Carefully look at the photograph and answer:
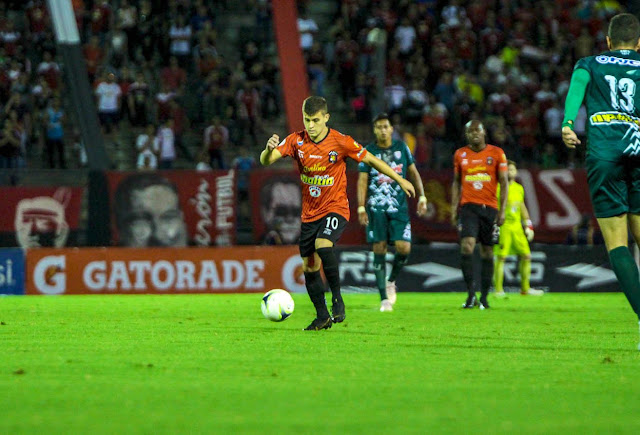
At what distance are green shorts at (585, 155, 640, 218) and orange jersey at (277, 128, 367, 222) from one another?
8.97ft

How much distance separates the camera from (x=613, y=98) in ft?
26.5

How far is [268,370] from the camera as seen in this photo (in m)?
6.80

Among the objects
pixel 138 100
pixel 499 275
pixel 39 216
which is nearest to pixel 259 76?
pixel 138 100

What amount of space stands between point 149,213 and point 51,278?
6.93ft

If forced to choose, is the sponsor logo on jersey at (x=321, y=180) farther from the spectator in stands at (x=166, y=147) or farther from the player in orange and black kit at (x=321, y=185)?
the spectator in stands at (x=166, y=147)

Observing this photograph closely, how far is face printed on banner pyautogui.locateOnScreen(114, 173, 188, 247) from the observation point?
19719mm

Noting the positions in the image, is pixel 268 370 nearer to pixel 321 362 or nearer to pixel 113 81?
pixel 321 362

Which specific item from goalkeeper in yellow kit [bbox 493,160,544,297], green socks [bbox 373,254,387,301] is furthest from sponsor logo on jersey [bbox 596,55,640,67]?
goalkeeper in yellow kit [bbox 493,160,544,297]

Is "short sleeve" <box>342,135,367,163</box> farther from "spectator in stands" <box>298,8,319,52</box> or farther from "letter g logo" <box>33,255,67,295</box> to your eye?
"spectator in stands" <box>298,8,319,52</box>

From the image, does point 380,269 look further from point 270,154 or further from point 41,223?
point 41,223

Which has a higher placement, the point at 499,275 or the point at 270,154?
the point at 270,154

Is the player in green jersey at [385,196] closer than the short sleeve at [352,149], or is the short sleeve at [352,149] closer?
the short sleeve at [352,149]

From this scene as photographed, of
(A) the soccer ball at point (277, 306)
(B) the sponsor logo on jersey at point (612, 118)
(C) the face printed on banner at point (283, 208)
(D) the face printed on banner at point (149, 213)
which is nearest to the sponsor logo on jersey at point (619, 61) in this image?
(B) the sponsor logo on jersey at point (612, 118)

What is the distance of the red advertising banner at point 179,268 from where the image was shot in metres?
19.0
